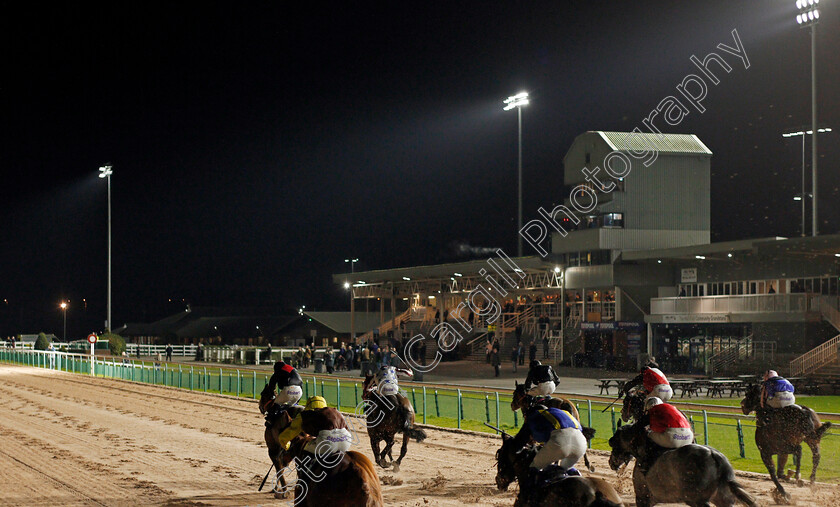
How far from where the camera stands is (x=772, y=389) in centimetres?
969

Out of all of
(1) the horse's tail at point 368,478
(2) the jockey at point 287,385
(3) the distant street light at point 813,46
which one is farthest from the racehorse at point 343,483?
(3) the distant street light at point 813,46

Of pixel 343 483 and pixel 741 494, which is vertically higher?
pixel 343 483

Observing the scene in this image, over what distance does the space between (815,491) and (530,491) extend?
18.1 ft

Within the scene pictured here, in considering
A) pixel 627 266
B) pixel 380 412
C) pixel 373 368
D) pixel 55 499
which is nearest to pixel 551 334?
pixel 627 266

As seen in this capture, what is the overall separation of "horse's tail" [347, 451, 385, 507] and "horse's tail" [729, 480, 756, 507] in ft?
8.09

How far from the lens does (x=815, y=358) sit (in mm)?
26734

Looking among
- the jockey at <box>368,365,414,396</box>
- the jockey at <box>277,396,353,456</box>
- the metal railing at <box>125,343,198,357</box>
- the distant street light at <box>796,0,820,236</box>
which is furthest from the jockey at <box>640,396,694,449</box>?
the metal railing at <box>125,343,198,357</box>

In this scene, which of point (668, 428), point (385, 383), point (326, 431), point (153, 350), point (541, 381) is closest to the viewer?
point (326, 431)

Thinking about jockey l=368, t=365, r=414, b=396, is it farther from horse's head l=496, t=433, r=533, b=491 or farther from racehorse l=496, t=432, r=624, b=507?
racehorse l=496, t=432, r=624, b=507

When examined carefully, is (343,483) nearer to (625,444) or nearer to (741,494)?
(741,494)

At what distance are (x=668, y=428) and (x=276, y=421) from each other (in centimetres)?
424

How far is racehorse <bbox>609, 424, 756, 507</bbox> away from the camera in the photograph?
637 cm

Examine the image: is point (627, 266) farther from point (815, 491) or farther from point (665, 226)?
point (815, 491)

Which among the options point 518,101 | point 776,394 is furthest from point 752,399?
point 518,101
